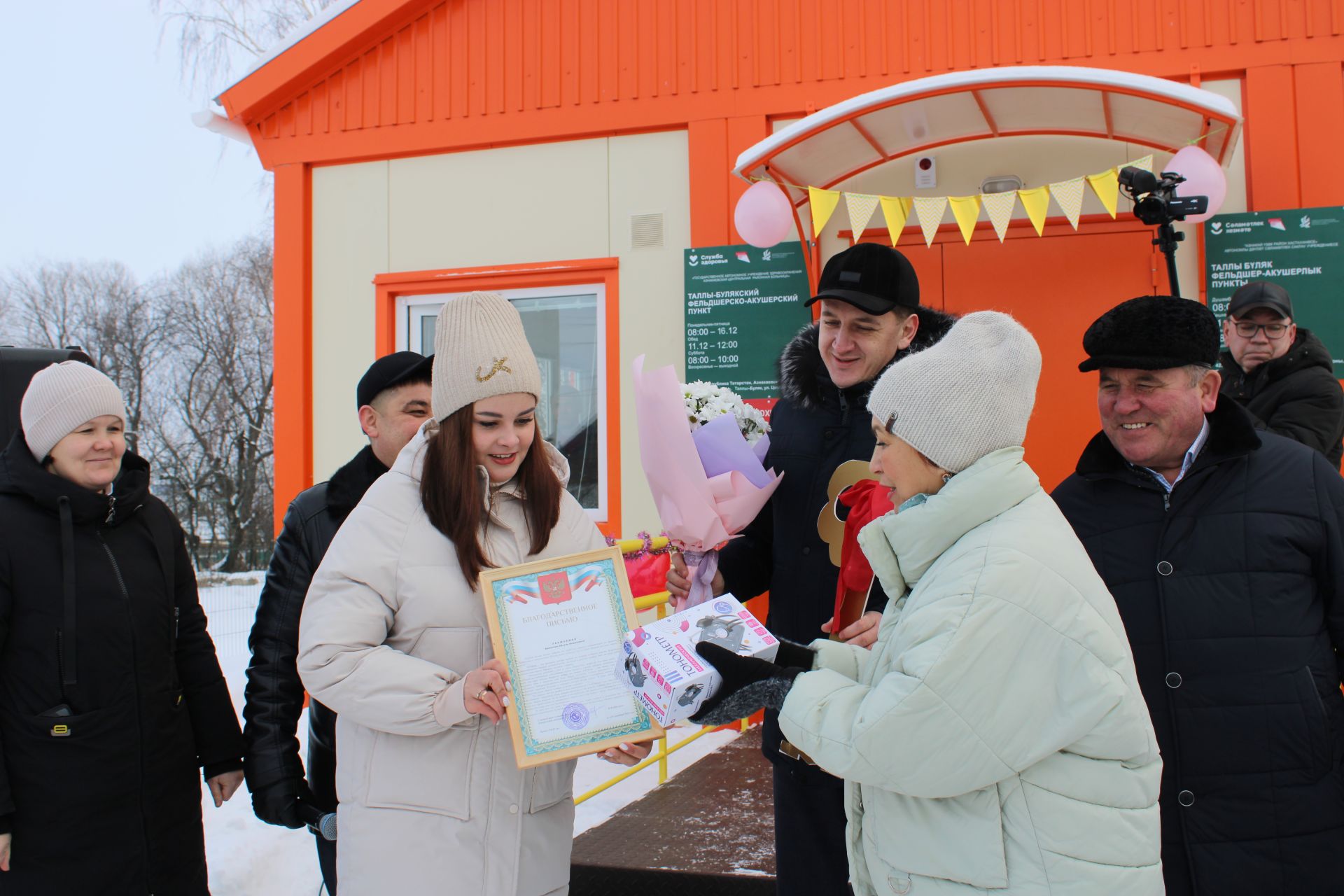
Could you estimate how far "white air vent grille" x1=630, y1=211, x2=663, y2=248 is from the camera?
18.9 ft

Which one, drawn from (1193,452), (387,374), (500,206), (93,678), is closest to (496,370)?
(387,374)

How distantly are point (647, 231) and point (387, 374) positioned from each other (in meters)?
3.08

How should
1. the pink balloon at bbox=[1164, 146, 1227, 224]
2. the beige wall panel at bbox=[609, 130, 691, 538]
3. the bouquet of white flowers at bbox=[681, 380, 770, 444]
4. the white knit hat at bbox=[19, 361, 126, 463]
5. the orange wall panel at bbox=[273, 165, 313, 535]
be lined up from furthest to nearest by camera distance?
the orange wall panel at bbox=[273, 165, 313, 535], the beige wall panel at bbox=[609, 130, 691, 538], the pink balloon at bbox=[1164, 146, 1227, 224], the white knit hat at bbox=[19, 361, 126, 463], the bouquet of white flowers at bbox=[681, 380, 770, 444]

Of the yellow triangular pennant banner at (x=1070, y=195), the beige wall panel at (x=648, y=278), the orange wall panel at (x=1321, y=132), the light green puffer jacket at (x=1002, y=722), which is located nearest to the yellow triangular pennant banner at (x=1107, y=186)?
the yellow triangular pennant banner at (x=1070, y=195)

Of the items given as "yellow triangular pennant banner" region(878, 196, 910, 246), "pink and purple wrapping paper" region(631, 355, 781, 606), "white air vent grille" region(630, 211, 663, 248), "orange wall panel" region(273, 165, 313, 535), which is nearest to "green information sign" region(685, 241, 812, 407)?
"white air vent grille" region(630, 211, 663, 248)

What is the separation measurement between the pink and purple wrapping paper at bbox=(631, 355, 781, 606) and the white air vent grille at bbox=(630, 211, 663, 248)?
3470 mm

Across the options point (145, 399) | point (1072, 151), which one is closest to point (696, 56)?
point (1072, 151)

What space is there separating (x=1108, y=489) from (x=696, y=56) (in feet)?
14.0

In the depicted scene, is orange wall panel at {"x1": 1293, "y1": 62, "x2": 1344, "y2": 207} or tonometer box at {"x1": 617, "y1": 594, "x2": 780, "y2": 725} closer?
tonometer box at {"x1": 617, "y1": 594, "x2": 780, "y2": 725}

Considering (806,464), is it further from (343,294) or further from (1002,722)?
(343,294)

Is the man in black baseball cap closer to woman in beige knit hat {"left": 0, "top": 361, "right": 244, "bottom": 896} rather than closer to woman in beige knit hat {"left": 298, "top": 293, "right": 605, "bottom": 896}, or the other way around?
woman in beige knit hat {"left": 0, "top": 361, "right": 244, "bottom": 896}

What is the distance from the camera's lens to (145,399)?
30.9 metres

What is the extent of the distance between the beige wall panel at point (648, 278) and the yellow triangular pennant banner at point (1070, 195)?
2.10 metres

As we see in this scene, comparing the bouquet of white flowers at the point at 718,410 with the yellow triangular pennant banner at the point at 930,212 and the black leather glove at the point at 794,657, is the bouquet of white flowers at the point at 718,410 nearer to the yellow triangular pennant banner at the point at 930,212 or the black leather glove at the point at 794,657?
the black leather glove at the point at 794,657
